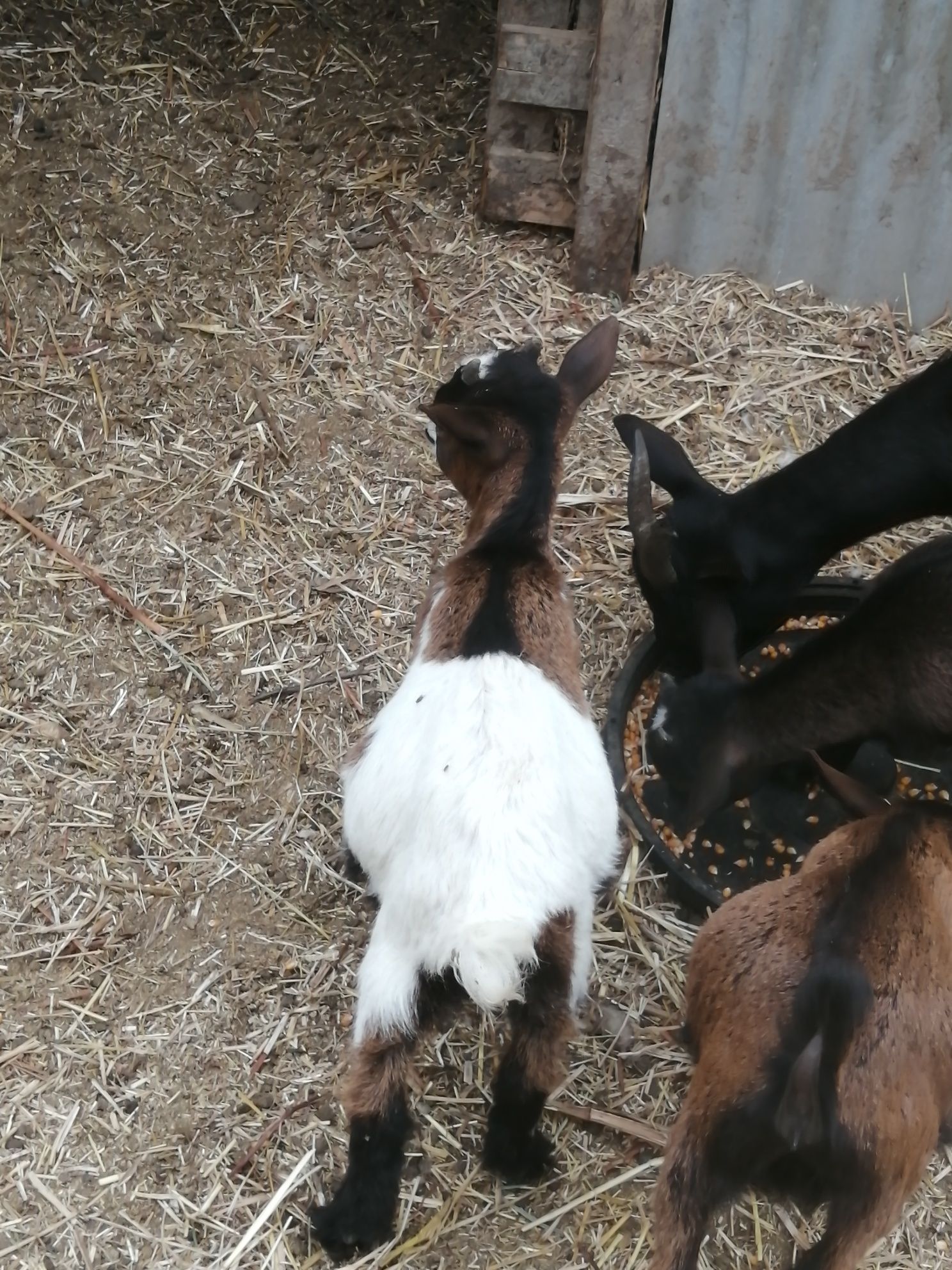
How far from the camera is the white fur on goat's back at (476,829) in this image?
2275 millimetres

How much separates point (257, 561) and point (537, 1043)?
1.82 metres

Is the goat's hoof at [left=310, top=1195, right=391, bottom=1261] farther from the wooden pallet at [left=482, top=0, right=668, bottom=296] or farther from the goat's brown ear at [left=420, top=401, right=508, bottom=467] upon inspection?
the wooden pallet at [left=482, top=0, right=668, bottom=296]

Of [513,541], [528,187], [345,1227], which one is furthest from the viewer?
[528,187]

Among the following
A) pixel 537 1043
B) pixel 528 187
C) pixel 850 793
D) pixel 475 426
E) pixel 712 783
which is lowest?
pixel 537 1043

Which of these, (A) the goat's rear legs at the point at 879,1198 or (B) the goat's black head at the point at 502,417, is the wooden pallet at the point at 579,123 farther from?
(A) the goat's rear legs at the point at 879,1198

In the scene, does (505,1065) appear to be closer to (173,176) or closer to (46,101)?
(173,176)

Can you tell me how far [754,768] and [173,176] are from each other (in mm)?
2927

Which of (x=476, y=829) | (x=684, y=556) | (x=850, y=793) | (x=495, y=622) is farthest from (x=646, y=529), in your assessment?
(x=476, y=829)

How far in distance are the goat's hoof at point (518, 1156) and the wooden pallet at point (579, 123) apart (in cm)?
290

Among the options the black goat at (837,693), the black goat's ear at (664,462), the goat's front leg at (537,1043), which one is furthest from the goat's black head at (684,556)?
the goat's front leg at (537,1043)

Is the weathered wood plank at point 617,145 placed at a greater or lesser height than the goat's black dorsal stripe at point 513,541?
greater

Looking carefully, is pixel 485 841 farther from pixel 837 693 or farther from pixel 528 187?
pixel 528 187

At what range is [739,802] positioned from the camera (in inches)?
135

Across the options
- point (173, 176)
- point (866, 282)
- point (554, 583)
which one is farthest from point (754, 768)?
point (173, 176)
